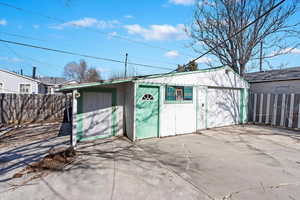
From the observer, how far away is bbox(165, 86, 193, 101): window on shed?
6.93 metres

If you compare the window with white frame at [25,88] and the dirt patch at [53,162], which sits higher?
the window with white frame at [25,88]

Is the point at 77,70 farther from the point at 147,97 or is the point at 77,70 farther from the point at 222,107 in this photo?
the point at 222,107

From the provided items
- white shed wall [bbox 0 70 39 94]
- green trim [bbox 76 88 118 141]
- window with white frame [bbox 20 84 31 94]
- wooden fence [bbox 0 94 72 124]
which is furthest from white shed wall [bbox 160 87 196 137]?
white shed wall [bbox 0 70 39 94]

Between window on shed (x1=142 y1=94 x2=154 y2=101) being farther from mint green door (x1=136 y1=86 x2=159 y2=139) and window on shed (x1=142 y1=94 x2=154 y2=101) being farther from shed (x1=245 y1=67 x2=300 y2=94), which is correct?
shed (x1=245 y1=67 x2=300 y2=94)

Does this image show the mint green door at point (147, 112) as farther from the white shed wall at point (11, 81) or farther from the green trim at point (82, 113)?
the white shed wall at point (11, 81)

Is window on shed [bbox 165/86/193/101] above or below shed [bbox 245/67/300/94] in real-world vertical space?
below

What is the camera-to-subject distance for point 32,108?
10828mm

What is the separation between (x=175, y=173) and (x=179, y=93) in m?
4.17

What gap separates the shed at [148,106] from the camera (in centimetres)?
616

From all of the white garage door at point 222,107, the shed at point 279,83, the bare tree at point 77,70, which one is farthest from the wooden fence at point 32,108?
the bare tree at point 77,70

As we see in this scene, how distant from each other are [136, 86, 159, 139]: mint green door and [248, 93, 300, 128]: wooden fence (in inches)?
281

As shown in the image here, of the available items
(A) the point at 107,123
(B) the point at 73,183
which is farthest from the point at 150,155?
(A) the point at 107,123

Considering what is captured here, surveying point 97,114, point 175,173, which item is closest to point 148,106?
point 97,114

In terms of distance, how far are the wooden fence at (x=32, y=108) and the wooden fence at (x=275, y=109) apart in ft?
40.5
